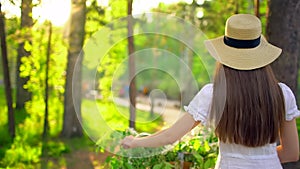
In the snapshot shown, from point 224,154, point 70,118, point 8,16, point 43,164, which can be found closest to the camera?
point 224,154

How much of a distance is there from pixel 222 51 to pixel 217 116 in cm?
28

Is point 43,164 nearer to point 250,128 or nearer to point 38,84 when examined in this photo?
point 38,84

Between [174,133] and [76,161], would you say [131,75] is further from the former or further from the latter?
[174,133]

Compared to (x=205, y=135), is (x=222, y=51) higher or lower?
higher

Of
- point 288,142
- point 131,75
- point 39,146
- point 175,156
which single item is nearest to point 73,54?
point 39,146

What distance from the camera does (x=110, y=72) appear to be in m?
5.18

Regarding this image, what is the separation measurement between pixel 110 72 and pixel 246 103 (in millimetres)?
3625

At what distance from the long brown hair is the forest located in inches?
29.4

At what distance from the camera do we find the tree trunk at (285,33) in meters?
3.56

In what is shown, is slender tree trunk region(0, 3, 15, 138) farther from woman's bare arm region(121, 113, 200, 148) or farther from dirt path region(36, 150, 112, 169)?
woman's bare arm region(121, 113, 200, 148)

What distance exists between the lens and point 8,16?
4438mm

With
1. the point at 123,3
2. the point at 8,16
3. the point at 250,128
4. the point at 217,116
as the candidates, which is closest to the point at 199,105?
the point at 217,116

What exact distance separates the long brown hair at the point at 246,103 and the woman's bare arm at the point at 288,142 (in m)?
0.13

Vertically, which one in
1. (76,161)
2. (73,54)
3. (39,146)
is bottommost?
(76,161)
